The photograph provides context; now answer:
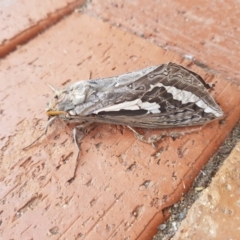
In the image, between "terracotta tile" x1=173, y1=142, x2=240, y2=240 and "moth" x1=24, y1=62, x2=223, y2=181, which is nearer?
"terracotta tile" x1=173, y1=142, x2=240, y2=240

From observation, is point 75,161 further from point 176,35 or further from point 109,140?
point 176,35

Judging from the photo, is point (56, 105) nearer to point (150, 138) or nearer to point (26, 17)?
point (150, 138)

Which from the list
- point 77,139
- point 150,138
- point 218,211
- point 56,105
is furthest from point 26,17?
point 218,211

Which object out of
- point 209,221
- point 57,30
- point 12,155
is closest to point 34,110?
point 12,155

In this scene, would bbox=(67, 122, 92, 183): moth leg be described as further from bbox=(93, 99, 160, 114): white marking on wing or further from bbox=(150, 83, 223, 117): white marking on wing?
bbox=(150, 83, 223, 117): white marking on wing

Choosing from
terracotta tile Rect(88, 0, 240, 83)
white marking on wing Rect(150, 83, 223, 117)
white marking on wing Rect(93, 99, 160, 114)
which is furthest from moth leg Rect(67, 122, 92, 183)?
terracotta tile Rect(88, 0, 240, 83)
